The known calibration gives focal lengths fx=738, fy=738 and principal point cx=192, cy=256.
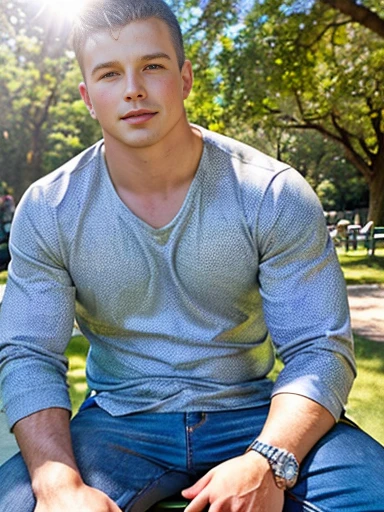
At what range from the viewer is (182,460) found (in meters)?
1.30

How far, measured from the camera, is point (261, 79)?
26.9ft

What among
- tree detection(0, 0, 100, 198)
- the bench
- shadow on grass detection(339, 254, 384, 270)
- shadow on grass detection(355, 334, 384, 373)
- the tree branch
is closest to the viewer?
shadow on grass detection(355, 334, 384, 373)

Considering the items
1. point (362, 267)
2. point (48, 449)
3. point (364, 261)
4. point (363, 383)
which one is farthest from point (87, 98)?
point (364, 261)

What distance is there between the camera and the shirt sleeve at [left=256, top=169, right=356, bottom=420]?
1.30m

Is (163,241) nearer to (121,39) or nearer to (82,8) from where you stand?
(121,39)

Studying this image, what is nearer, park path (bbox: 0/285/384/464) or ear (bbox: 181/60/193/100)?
ear (bbox: 181/60/193/100)

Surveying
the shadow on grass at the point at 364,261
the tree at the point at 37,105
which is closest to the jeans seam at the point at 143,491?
the shadow on grass at the point at 364,261

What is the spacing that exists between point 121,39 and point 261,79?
23.1ft

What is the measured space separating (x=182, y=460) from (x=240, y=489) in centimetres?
20

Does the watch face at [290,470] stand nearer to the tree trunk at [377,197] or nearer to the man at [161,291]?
the man at [161,291]

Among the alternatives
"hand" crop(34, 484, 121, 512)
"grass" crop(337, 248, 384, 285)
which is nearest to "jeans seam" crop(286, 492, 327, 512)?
"hand" crop(34, 484, 121, 512)

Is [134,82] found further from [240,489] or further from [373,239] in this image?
[373,239]

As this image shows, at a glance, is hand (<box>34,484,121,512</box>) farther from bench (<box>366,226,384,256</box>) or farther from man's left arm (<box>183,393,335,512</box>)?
bench (<box>366,226,384,256</box>)

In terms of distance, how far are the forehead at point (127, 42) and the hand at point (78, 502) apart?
763 millimetres
